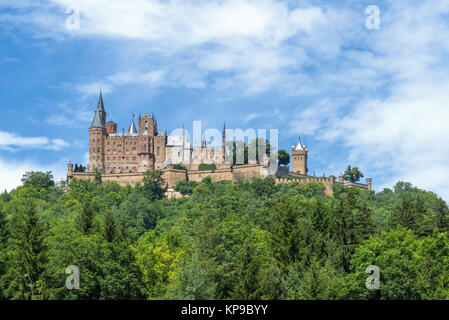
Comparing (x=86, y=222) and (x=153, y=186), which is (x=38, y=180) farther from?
(x=86, y=222)

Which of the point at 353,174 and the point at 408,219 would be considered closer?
the point at 408,219

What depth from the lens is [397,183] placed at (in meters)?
128

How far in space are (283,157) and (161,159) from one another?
2056cm

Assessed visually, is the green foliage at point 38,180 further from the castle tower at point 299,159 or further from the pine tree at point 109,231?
the pine tree at point 109,231

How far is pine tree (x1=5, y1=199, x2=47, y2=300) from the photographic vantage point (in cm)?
4491

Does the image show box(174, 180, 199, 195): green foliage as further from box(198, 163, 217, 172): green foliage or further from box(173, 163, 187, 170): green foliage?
box(173, 163, 187, 170): green foliage

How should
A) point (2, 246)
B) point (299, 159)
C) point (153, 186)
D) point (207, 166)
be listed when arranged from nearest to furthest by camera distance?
1. point (2, 246)
2. point (153, 186)
3. point (207, 166)
4. point (299, 159)

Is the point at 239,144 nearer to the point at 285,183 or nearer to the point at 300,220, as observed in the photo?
the point at 285,183

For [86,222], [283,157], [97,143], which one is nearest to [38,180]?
[97,143]

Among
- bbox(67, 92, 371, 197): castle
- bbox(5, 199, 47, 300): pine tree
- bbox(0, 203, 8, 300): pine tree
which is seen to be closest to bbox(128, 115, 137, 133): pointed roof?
bbox(67, 92, 371, 197): castle

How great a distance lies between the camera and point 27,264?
45531mm

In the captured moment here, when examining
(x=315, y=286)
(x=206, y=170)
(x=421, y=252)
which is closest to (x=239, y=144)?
→ (x=206, y=170)

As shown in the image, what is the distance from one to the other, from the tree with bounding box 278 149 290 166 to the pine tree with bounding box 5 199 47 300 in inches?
3227

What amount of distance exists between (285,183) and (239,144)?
43.1ft
